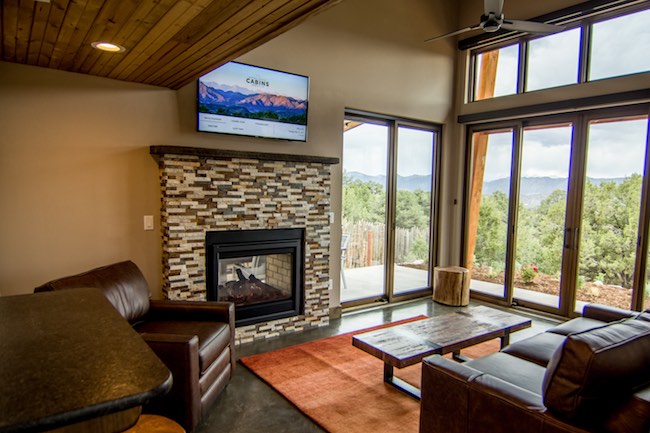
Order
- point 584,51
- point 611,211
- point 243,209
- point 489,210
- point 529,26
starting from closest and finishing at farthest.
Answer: point 529,26 < point 243,209 < point 611,211 < point 584,51 < point 489,210

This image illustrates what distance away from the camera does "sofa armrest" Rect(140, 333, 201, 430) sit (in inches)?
92.4

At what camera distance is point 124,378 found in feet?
2.48

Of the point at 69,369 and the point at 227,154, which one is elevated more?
the point at 227,154

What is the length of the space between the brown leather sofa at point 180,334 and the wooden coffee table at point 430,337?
976 mm

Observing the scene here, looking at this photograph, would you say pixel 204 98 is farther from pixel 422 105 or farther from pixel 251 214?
pixel 422 105

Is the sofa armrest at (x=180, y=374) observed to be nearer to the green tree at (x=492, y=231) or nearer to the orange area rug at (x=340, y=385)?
the orange area rug at (x=340, y=385)

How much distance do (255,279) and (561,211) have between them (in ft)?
12.2

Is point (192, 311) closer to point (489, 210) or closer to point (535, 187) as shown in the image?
point (489, 210)

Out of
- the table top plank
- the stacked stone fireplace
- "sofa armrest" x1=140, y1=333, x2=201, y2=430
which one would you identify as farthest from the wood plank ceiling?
the table top plank

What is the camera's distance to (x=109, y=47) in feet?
8.07

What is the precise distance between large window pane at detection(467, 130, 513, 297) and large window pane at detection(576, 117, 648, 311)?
0.97m

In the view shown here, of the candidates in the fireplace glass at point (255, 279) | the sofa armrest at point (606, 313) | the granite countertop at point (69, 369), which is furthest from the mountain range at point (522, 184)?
the granite countertop at point (69, 369)

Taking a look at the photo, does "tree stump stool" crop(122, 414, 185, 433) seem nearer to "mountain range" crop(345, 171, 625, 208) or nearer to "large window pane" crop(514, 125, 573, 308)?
"mountain range" crop(345, 171, 625, 208)

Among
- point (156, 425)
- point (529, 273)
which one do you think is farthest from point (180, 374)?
point (529, 273)
